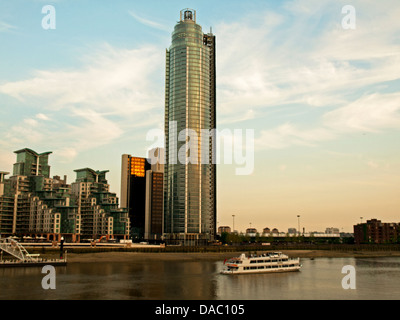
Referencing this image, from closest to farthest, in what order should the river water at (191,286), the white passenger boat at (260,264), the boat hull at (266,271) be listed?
1. the river water at (191,286)
2. the boat hull at (266,271)
3. the white passenger boat at (260,264)

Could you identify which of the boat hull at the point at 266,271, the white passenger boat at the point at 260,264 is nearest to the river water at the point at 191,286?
the boat hull at the point at 266,271

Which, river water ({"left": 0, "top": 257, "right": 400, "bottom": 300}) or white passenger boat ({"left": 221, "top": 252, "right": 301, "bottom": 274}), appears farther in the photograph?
white passenger boat ({"left": 221, "top": 252, "right": 301, "bottom": 274})

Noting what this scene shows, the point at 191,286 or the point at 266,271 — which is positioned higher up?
the point at 191,286

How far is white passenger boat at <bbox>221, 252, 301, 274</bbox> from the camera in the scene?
368ft

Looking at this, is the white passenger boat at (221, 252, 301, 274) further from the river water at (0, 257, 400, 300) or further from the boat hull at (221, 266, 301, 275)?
the river water at (0, 257, 400, 300)

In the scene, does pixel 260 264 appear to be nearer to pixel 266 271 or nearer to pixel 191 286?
pixel 266 271

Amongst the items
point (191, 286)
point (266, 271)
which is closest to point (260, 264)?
point (266, 271)

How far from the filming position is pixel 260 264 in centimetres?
11644

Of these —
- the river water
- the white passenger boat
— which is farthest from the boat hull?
the river water

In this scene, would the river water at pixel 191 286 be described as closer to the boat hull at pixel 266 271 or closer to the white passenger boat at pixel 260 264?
the boat hull at pixel 266 271

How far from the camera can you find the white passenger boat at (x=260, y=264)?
368 ft
